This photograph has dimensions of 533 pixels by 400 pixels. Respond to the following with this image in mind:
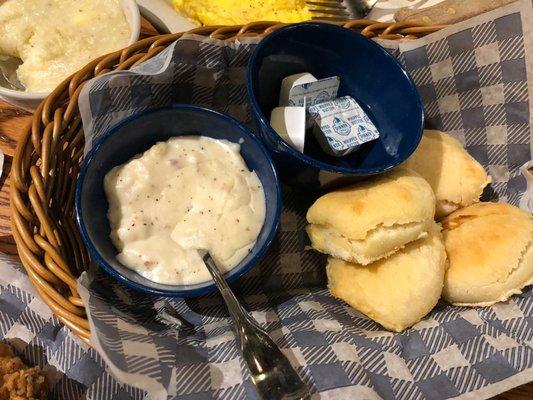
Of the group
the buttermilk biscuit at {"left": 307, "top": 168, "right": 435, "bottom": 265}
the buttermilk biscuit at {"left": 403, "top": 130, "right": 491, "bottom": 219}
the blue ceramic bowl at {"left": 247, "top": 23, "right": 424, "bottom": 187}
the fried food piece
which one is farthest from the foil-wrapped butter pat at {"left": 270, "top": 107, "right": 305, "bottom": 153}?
the fried food piece

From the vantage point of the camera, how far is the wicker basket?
3.26ft

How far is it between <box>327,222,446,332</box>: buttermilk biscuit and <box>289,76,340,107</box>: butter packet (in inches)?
17.3

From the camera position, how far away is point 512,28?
135 cm

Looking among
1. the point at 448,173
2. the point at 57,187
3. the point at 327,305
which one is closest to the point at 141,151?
the point at 57,187

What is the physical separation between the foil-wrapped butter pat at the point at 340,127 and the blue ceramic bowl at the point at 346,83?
0.13 feet

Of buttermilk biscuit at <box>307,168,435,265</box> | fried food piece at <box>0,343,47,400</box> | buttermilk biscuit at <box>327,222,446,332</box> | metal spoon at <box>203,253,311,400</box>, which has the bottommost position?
fried food piece at <box>0,343,47,400</box>

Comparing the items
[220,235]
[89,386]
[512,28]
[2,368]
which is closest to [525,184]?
[512,28]

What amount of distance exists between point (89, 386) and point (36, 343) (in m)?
0.16

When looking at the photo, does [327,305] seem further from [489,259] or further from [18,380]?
[18,380]

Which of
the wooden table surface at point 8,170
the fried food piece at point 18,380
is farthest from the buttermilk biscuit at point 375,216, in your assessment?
the fried food piece at point 18,380

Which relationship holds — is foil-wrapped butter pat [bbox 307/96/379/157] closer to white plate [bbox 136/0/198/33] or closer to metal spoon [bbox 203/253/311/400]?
metal spoon [bbox 203/253/311/400]

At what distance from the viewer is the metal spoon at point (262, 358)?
0.95 metres

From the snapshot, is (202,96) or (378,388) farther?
(202,96)

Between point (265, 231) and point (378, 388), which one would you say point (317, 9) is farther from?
point (378, 388)
